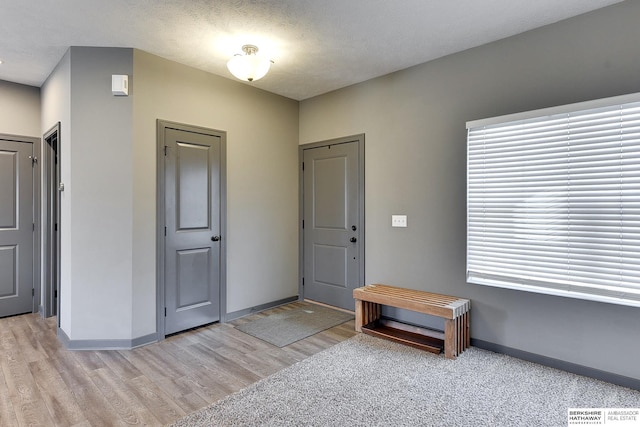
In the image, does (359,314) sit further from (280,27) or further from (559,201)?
(280,27)

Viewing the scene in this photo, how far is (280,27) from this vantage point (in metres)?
2.79

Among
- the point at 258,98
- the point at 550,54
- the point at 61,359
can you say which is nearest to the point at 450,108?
the point at 550,54

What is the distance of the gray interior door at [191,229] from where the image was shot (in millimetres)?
3479

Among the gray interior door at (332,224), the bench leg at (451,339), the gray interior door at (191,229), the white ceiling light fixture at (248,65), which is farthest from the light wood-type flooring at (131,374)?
the white ceiling light fixture at (248,65)

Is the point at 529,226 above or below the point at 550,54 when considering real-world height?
below

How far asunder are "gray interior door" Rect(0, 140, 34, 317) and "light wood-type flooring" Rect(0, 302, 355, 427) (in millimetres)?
574

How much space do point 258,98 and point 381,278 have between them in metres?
2.69

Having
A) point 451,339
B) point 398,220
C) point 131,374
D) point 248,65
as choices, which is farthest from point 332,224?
point 131,374

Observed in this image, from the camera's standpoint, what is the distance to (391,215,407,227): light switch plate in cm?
370

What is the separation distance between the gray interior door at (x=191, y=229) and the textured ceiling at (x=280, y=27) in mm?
910

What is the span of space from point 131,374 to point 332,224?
2652mm

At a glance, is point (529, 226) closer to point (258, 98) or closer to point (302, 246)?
point (302, 246)

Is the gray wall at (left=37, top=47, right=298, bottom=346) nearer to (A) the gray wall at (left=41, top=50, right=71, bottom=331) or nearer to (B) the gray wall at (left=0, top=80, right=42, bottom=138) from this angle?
(A) the gray wall at (left=41, top=50, right=71, bottom=331)

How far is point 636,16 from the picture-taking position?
2414 millimetres
